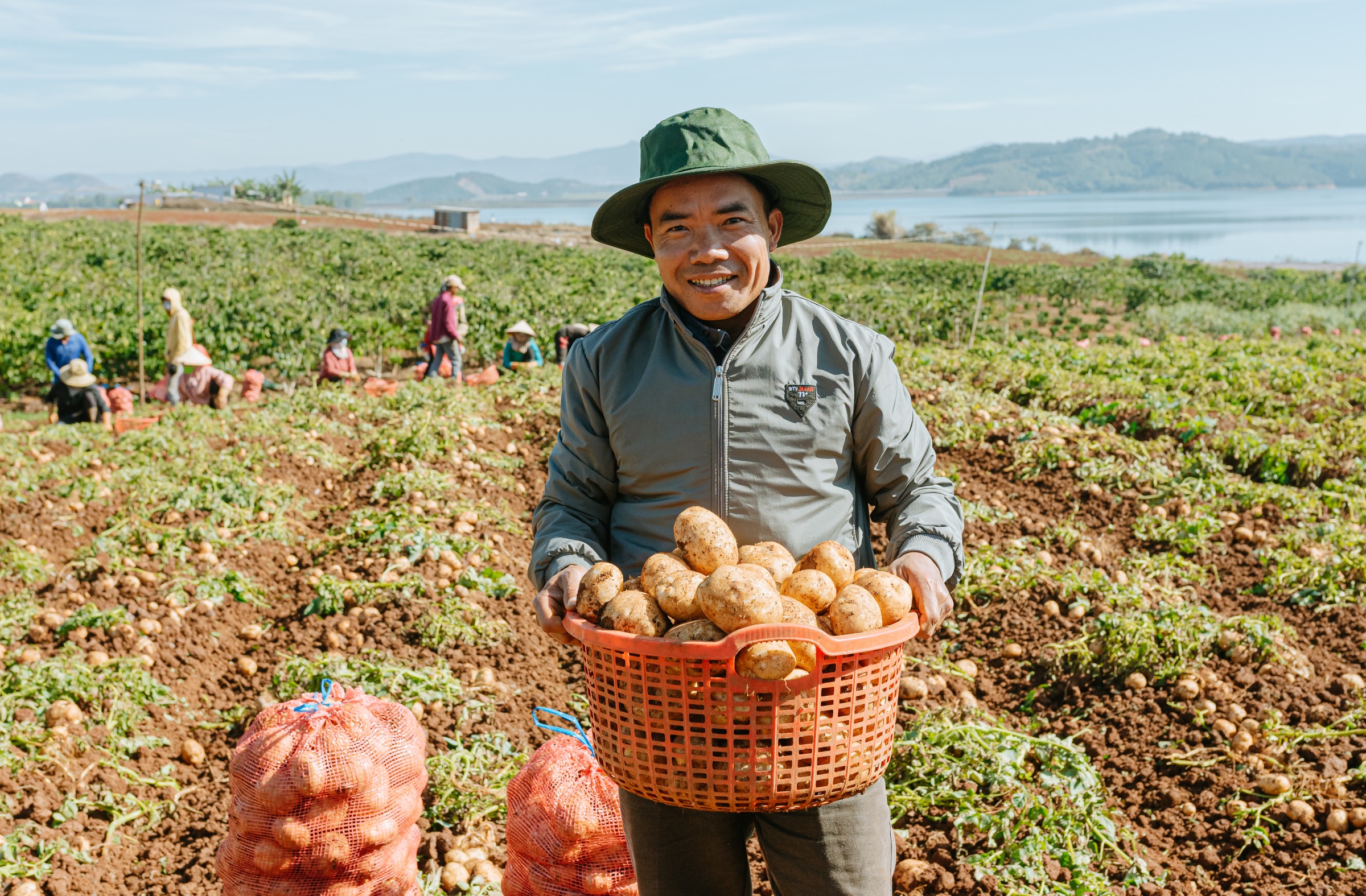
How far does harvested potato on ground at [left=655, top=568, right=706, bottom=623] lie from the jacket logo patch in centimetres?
45

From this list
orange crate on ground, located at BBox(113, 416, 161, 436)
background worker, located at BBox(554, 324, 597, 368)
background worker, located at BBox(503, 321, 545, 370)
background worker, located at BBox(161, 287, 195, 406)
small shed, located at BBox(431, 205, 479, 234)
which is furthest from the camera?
small shed, located at BBox(431, 205, 479, 234)

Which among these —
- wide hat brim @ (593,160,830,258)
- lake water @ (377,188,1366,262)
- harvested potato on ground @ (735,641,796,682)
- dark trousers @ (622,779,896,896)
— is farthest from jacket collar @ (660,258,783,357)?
lake water @ (377,188,1366,262)

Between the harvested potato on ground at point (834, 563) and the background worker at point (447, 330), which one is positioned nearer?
the harvested potato on ground at point (834, 563)

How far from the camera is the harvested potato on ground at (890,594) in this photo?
1736 millimetres

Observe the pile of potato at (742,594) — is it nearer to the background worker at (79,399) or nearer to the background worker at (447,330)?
the background worker at (79,399)

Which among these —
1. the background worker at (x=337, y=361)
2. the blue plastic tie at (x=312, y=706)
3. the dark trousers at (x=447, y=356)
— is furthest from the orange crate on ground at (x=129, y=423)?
the blue plastic tie at (x=312, y=706)

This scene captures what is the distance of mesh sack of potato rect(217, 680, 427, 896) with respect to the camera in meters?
2.60

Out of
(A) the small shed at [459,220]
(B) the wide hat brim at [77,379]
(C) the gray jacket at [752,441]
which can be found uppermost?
(A) the small shed at [459,220]

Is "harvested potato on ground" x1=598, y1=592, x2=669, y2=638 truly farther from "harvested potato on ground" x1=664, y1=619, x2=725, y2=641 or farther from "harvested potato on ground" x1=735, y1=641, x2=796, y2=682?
"harvested potato on ground" x1=735, y1=641, x2=796, y2=682

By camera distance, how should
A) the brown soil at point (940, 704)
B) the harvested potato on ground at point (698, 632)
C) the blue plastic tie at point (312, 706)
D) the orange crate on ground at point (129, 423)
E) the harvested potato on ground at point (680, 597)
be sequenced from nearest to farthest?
the harvested potato on ground at point (698, 632) < the harvested potato on ground at point (680, 597) < the blue plastic tie at point (312, 706) < the brown soil at point (940, 704) < the orange crate on ground at point (129, 423)

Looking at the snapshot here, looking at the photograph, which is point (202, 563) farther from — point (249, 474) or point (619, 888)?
point (619, 888)

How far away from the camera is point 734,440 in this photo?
79.7 inches

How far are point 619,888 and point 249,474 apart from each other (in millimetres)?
5278

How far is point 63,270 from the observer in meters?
20.7
